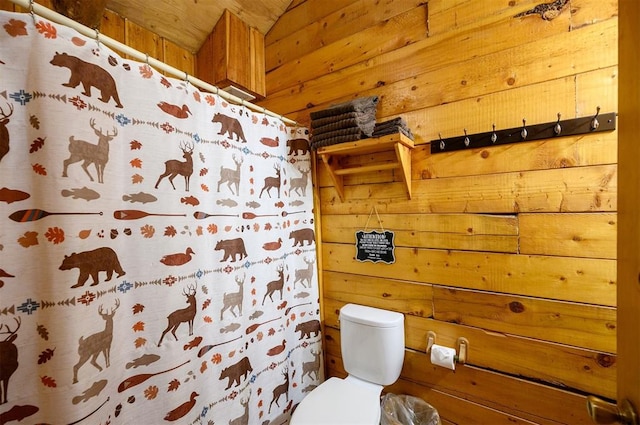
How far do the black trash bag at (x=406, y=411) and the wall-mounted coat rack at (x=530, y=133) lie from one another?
134cm

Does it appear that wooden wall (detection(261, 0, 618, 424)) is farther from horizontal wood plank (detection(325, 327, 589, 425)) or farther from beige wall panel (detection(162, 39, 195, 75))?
beige wall panel (detection(162, 39, 195, 75))

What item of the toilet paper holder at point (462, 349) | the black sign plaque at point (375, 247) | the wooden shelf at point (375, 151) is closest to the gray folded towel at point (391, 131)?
the wooden shelf at point (375, 151)

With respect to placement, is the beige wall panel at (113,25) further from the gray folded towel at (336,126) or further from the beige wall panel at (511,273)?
the beige wall panel at (511,273)

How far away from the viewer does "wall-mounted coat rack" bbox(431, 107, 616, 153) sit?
106 centimetres

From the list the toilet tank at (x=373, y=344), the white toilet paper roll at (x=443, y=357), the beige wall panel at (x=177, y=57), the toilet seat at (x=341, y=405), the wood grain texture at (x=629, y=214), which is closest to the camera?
the wood grain texture at (x=629, y=214)

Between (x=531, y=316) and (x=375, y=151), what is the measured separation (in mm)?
1106

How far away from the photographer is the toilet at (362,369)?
1.25 meters

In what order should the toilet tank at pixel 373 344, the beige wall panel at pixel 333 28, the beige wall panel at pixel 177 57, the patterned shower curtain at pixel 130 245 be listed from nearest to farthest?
the patterned shower curtain at pixel 130 245, the toilet tank at pixel 373 344, the beige wall panel at pixel 333 28, the beige wall panel at pixel 177 57

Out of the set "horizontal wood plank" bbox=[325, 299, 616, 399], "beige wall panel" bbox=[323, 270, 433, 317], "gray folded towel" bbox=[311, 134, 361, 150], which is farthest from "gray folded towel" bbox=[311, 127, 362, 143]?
"horizontal wood plank" bbox=[325, 299, 616, 399]

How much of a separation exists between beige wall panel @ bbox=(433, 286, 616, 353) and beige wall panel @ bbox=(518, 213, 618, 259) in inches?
8.7

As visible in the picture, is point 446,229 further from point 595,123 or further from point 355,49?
point 355,49

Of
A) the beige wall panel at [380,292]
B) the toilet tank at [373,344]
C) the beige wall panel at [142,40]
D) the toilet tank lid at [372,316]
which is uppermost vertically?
the beige wall panel at [142,40]

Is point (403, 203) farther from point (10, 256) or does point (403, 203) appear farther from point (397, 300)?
point (10, 256)

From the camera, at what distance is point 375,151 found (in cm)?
159
